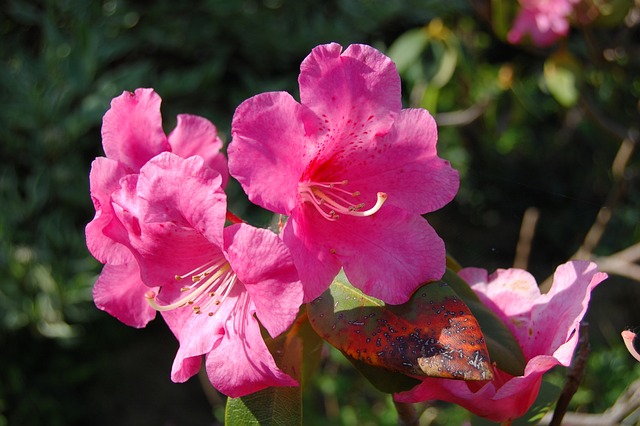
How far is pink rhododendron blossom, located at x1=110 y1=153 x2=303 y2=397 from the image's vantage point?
518 millimetres

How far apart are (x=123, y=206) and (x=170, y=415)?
2.33m

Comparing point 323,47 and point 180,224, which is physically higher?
point 323,47

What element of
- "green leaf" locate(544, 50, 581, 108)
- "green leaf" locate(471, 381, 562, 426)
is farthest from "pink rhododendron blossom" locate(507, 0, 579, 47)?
"green leaf" locate(471, 381, 562, 426)

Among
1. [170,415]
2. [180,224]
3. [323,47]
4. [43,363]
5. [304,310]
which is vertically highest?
[323,47]

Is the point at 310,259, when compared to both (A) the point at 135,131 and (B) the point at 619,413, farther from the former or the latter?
(B) the point at 619,413

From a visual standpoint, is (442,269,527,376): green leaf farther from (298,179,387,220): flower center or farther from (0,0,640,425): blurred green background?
(0,0,640,425): blurred green background

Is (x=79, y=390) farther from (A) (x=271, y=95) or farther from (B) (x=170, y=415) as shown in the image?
(A) (x=271, y=95)

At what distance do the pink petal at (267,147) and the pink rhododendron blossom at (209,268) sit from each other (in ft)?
0.08

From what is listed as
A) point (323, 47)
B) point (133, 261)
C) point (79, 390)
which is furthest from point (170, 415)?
point (323, 47)

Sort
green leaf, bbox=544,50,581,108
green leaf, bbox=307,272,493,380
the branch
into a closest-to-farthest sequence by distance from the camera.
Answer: green leaf, bbox=307,272,493,380
the branch
green leaf, bbox=544,50,581,108

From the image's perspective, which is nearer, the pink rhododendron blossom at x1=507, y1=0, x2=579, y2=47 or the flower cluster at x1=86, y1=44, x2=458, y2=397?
the flower cluster at x1=86, y1=44, x2=458, y2=397

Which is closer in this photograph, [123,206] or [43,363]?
[123,206]

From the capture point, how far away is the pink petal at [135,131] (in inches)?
24.2

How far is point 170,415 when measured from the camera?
107 inches
